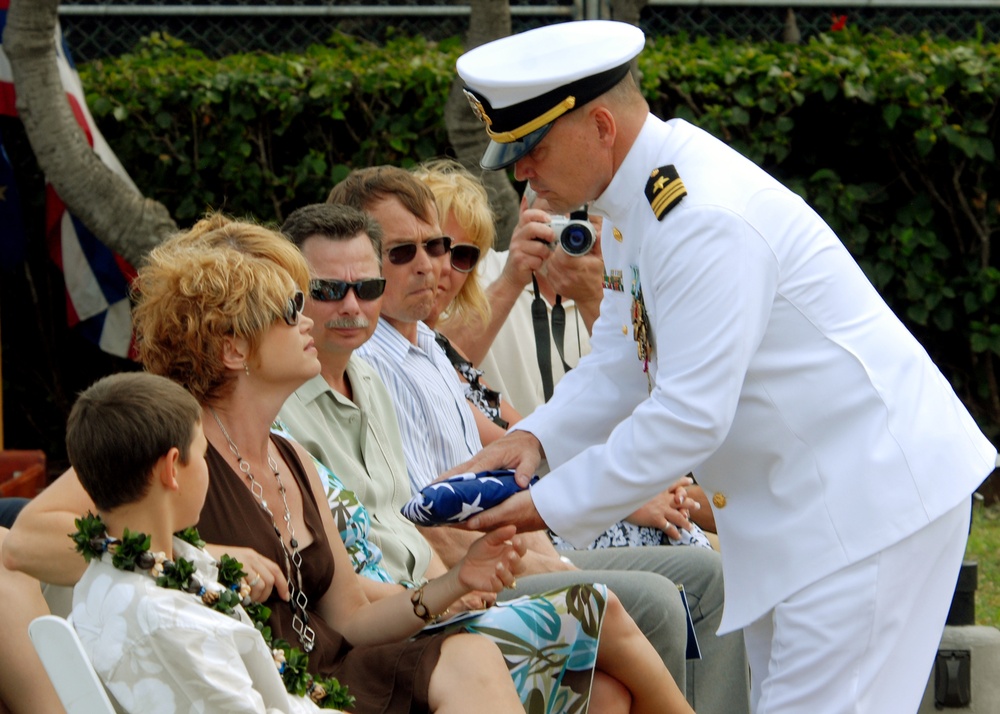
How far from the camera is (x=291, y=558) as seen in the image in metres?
2.51

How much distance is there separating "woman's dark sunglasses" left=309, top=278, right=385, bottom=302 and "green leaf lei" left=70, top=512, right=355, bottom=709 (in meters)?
1.02

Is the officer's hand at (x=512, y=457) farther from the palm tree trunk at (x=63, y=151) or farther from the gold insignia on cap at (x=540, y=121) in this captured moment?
the palm tree trunk at (x=63, y=151)

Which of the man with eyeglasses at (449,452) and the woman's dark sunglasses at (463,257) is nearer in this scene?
the man with eyeglasses at (449,452)

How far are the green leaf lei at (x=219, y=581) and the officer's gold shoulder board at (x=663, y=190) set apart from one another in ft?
3.07

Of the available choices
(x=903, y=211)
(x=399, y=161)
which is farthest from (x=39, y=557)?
(x=903, y=211)

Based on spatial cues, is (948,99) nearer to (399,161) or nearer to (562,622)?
(399,161)

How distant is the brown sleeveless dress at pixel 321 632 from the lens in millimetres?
2359

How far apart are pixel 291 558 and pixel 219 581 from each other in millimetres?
343

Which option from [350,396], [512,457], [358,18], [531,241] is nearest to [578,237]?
[531,241]

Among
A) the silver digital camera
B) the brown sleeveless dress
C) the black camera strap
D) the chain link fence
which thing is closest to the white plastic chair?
Answer: the brown sleeveless dress

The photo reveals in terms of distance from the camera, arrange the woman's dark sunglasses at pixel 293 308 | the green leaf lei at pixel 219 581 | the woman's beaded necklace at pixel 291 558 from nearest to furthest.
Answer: the green leaf lei at pixel 219 581 → the woman's beaded necklace at pixel 291 558 → the woman's dark sunglasses at pixel 293 308

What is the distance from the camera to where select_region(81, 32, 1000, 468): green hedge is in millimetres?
5543

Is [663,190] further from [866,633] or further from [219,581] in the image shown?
[219,581]

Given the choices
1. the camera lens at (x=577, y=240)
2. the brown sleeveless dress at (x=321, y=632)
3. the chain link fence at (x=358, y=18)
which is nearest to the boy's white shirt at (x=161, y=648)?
the brown sleeveless dress at (x=321, y=632)
